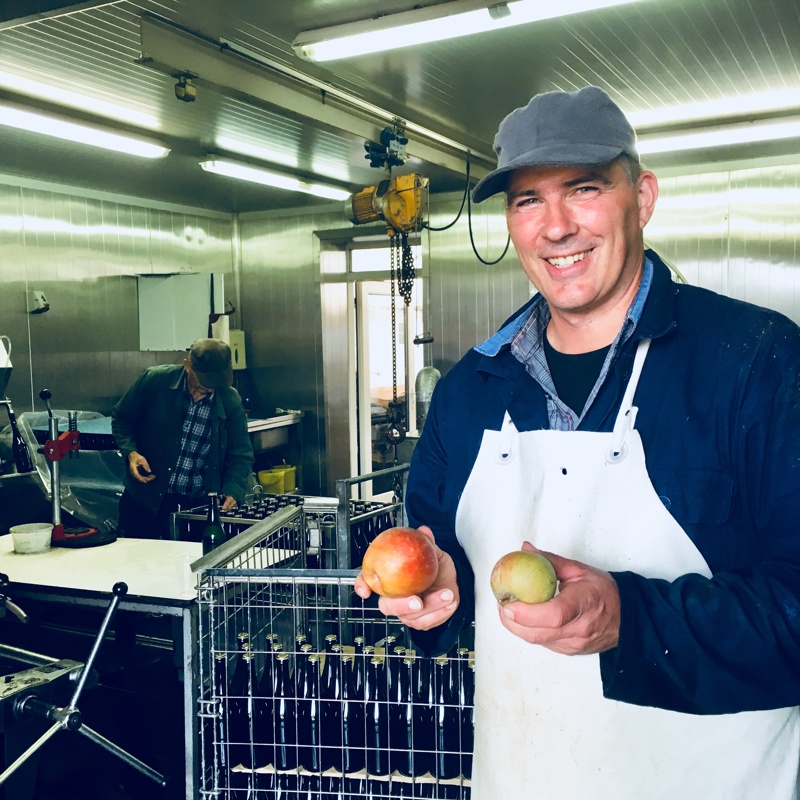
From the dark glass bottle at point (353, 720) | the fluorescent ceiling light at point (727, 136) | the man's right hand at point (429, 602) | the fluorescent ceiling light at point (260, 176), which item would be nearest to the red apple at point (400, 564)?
the man's right hand at point (429, 602)

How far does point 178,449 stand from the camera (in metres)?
4.73

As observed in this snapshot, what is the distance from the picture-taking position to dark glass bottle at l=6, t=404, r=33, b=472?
5.03 m

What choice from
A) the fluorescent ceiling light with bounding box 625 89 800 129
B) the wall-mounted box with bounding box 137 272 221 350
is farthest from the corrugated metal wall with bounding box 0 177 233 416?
the fluorescent ceiling light with bounding box 625 89 800 129

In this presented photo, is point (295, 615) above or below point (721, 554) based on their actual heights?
below

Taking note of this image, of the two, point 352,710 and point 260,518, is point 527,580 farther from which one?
point 260,518

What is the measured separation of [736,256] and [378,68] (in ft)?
12.3

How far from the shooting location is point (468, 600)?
156 centimetres

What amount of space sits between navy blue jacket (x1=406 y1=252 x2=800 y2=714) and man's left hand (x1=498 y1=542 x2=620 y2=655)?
25 millimetres

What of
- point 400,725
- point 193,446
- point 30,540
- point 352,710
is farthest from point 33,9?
point 400,725

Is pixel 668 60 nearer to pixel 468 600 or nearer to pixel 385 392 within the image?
pixel 468 600

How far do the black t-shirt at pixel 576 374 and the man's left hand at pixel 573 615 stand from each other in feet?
1.42

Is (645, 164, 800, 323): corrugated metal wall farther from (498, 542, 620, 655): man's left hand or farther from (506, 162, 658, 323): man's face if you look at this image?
(498, 542, 620, 655): man's left hand

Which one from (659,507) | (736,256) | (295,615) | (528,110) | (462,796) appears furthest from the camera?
(736,256)


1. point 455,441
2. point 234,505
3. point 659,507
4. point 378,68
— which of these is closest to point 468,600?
point 455,441
